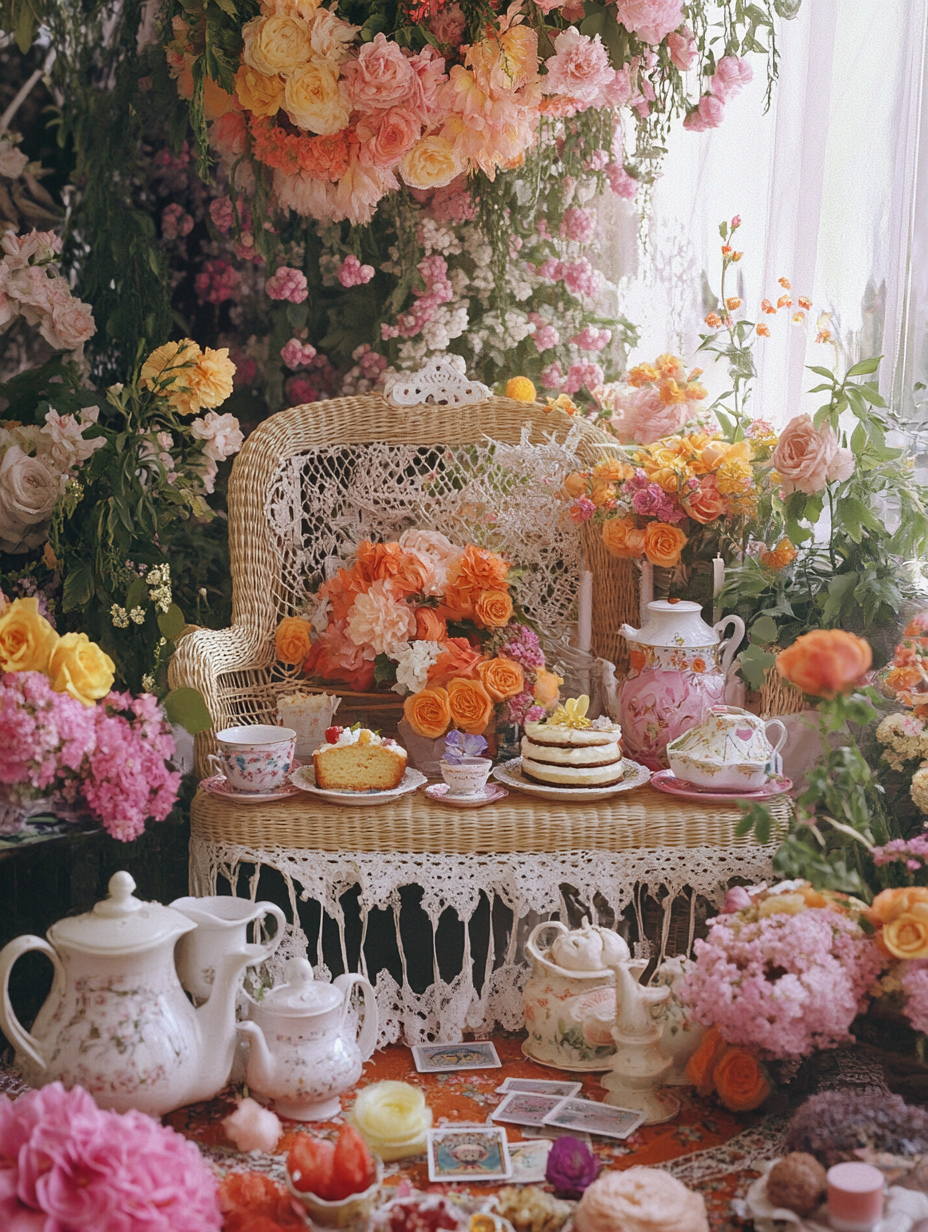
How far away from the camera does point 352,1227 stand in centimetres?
144

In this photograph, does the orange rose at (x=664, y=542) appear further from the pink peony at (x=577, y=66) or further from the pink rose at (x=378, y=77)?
the pink rose at (x=378, y=77)

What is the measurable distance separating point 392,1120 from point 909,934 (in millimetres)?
739

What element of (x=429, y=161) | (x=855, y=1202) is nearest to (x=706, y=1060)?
(x=855, y=1202)

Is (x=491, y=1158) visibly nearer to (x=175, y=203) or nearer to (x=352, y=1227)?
(x=352, y=1227)

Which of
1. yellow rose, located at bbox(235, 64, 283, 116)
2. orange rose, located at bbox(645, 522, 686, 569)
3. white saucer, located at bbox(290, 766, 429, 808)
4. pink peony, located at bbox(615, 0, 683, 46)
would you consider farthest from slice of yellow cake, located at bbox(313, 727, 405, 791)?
pink peony, located at bbox(615, 0, 683, 46)

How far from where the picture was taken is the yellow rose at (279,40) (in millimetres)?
2301

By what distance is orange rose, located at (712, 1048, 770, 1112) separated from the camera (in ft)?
5.64

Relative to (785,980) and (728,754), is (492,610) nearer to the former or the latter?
(728,754)

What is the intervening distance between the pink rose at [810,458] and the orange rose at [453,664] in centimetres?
67

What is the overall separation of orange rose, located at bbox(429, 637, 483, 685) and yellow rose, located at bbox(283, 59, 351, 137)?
3.50ft

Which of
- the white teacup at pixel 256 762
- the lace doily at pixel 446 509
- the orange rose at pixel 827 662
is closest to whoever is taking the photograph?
the orange rose at pixel 827 662

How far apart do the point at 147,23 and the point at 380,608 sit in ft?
5.38

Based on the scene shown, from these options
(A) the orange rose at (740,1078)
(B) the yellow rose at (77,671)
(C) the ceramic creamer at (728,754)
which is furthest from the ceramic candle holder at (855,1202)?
(B) the yellow rose at (77,671)

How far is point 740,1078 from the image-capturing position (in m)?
1.72
